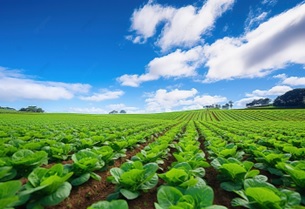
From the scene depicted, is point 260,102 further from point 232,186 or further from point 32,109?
point 232,186

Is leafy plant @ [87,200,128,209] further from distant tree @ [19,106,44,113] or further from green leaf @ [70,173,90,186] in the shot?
distant tree @ [19,106,44,113]

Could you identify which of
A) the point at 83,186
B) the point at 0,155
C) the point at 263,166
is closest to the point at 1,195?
the point at 83,186

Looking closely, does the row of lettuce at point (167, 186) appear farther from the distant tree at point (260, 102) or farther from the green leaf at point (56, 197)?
the distant tree at point (260, 102)

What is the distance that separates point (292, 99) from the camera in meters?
117

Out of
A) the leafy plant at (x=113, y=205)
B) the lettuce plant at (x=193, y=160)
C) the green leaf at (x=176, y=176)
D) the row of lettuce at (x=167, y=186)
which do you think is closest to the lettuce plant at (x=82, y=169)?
the row of lettuce at (x=167, y=186)

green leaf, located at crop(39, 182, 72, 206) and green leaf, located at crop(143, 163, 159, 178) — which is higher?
green leaf, located at crop(143, 163, 159, 178)

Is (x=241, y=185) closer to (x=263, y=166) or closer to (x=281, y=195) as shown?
(x=281, y=195)

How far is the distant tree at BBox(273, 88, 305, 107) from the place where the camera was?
366ft

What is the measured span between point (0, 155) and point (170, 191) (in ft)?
14.3

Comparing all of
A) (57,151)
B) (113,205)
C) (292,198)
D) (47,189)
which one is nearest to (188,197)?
(113,205)

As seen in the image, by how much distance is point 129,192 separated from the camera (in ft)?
10.6

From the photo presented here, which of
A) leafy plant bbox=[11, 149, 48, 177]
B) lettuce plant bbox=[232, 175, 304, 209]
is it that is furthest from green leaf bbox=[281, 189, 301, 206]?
leafy plant bbox=[11, 149, 48, 177]

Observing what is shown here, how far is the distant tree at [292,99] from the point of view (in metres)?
112

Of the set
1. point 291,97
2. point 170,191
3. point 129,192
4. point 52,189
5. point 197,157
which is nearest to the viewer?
point 170,191
